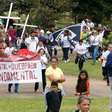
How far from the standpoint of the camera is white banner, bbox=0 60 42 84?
22.8m

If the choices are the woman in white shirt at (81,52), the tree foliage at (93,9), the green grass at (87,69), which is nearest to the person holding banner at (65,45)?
the green grass at (87,69)

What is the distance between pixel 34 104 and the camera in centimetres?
2012

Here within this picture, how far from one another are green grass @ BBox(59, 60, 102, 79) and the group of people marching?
353 mm

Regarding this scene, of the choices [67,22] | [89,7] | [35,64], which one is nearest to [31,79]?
[35,64]

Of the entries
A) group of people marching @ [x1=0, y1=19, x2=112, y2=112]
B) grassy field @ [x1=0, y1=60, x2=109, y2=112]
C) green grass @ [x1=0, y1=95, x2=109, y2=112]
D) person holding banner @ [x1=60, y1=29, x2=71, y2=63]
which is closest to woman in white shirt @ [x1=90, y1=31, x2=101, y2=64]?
group of people marching @ [x1=0, y1=19, x2=112, y2=112]

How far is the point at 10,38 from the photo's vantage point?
1453 inches

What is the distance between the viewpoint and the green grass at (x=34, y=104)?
19.1 meters

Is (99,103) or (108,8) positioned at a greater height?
(108,8)

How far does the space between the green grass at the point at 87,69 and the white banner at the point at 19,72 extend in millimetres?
6024

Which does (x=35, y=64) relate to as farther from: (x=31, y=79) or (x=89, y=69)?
(x=89, y=69)

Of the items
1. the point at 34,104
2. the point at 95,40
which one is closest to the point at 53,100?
the point at 34,104

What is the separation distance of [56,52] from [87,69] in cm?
634

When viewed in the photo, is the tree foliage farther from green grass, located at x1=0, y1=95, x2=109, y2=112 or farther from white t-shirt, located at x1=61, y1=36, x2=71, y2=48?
green grass, located at x1=0, y1=95, x2=109, y2=112

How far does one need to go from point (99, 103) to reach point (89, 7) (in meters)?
32.0
